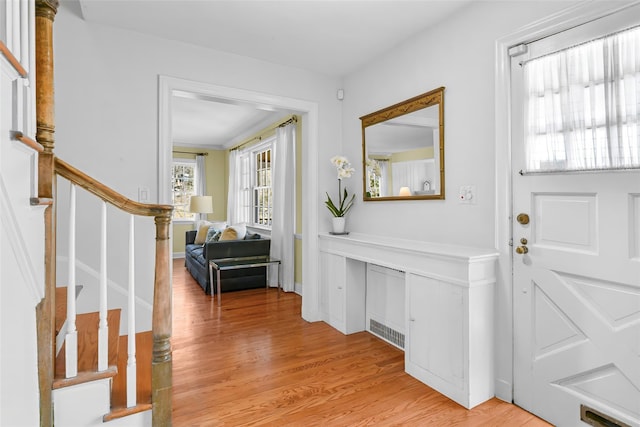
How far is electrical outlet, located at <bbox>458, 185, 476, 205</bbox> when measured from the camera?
234 cm

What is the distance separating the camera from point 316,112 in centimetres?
359

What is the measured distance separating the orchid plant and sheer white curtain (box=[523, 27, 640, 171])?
172 centimetres

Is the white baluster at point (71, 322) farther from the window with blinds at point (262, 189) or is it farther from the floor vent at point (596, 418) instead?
the window with blinds at point (262, 189)

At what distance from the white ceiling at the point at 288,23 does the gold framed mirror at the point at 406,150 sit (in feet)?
1.85

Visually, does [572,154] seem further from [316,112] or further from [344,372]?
[316,112]

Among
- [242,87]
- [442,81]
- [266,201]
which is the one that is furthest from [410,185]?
[266,201]

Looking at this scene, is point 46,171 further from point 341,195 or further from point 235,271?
point 235,271

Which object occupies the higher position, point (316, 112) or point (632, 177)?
point (316, 112)

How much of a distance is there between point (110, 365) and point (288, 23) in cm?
255

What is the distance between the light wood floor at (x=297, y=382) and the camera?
1.94m

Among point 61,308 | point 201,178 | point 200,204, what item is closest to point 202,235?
point 200,204

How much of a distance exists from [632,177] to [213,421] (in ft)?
8.21

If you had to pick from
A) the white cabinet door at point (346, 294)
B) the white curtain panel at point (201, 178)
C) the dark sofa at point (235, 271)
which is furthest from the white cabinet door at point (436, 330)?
the white curtain panel at point (201, 178)

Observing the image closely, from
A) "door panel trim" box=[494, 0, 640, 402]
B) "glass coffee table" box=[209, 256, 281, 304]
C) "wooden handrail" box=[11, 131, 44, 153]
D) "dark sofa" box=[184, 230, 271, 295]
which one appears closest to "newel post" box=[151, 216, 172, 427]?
"wooden handrail" box=[11, 131, 44, 153]
